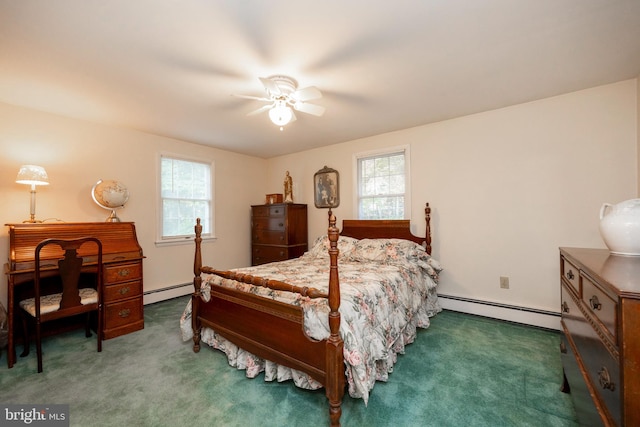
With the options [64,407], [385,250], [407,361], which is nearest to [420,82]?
[385,250]

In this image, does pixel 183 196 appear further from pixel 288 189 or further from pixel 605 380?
pixel 605 380

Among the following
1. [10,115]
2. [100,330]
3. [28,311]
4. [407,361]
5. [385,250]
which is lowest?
[407,361]

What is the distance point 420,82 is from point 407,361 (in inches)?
97.4

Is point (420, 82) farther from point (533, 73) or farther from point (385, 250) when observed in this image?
point (385, 250)

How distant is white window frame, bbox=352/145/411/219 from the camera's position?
3832 mm

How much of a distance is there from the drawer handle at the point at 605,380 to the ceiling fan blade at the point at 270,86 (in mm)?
2411

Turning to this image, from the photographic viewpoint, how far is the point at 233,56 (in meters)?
2.07

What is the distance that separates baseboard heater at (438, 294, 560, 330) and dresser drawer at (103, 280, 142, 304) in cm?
366

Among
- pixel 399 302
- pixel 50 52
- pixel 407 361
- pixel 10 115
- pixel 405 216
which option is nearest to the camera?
pixel 50 52

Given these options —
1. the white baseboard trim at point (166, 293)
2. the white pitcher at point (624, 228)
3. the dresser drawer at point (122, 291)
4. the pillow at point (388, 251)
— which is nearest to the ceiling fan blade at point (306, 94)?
the pillow at point (388, 251)

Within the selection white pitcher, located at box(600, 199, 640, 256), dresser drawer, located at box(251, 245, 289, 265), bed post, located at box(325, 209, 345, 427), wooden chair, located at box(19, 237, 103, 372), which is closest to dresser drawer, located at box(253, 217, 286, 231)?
dresser drawer, located at box(251, 245, 289, 265)

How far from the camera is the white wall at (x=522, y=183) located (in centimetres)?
265

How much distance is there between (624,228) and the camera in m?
1.41

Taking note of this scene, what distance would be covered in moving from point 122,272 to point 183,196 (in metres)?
1.67
